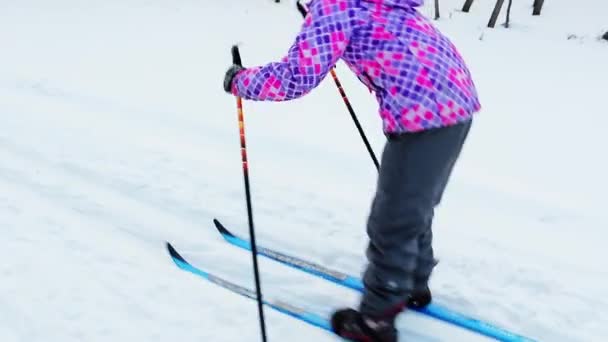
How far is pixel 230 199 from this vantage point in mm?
3994

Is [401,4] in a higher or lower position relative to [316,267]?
higher

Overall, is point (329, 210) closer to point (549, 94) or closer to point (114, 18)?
point (549, 94)

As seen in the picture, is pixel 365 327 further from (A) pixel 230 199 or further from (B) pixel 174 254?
(A) pixel 230 199

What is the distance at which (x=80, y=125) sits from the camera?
16.8 ft

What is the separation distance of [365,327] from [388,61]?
1.20 meters

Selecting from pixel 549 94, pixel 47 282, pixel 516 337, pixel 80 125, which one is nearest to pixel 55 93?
pixel 80 125

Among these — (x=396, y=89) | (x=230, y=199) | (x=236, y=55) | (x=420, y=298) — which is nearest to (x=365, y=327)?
(x=420, y=298)

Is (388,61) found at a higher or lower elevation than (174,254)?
higher

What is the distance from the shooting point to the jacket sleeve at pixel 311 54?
2.11m

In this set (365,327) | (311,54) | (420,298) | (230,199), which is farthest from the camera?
(230,199)

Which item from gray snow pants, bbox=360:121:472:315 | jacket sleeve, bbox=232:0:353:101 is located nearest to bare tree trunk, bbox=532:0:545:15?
gray snow pants, bbox=360:121:472:315

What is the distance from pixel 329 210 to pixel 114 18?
7434 millimetres

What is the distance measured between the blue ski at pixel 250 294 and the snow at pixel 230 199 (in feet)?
0.15

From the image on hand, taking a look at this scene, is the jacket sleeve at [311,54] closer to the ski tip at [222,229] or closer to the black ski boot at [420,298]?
the black ski boot at [420,298]
